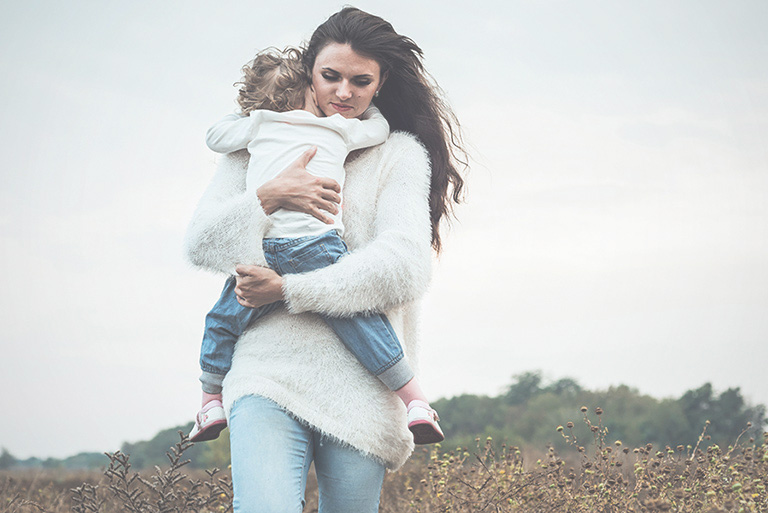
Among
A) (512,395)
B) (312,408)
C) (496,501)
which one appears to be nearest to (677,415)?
(512,395)

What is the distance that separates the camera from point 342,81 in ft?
9.62

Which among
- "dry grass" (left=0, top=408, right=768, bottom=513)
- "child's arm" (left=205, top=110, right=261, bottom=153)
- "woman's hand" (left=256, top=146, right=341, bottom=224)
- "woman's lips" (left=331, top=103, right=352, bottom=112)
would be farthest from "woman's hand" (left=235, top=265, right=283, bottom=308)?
"dry grass" (left=0, top=408, right=768, bottom=513)

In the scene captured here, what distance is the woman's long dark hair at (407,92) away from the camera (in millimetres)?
3000

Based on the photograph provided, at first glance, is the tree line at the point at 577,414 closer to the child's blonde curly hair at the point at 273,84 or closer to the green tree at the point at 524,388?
the green tree at the point at 524,388

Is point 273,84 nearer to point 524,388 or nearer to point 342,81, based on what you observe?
point 342,81

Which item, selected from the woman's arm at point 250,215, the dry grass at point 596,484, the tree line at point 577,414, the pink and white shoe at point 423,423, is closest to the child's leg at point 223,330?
the woman's arm at point 250,215

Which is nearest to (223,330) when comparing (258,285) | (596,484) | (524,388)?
(258,285)

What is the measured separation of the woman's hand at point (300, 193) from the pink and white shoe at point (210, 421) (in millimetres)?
753

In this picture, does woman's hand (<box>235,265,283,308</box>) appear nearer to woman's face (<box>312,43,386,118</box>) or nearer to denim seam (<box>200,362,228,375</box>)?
denim seam (<box>200,362,228,375</box>)

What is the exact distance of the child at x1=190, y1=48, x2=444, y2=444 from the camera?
256 cm

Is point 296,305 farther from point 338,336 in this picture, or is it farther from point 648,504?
point 648,504

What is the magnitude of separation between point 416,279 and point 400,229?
19 cm

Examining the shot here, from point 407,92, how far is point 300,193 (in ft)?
2.94

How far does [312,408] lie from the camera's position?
252 cm
